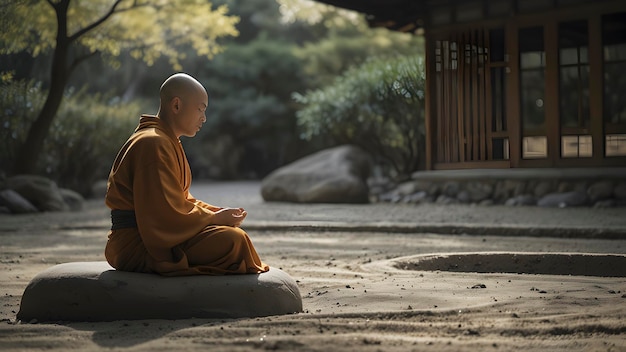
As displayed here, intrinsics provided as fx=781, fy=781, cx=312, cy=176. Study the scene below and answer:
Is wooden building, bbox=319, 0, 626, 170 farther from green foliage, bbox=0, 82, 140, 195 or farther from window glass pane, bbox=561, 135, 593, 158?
green foliage, bbox=0, 82, 140, 195

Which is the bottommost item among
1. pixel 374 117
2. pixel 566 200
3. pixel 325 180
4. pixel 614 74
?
pixel 566 200

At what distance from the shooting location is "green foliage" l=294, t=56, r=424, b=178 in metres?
12.7

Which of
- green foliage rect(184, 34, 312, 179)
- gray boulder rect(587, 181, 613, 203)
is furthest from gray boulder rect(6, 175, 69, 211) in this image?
green foliage rect(184, 34, 312, 179)

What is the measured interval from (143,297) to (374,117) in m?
10.4

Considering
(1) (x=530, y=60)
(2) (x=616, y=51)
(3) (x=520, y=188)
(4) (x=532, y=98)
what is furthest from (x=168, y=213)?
(4) (x=532, y=98)

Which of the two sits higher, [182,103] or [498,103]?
[498,103]

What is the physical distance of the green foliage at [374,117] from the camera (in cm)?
1273

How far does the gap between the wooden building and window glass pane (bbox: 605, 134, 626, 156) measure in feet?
0.04

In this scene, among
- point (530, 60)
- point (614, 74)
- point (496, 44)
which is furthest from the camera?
point (530, 60)

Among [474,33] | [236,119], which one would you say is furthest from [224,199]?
[236,119]

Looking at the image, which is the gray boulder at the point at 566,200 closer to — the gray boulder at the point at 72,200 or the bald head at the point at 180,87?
the gray boulder at the point at 72,200

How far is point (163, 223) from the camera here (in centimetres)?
337

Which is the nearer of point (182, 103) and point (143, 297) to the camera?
point (143, 297)

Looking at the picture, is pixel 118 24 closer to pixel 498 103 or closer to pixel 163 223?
pixel 498 103
